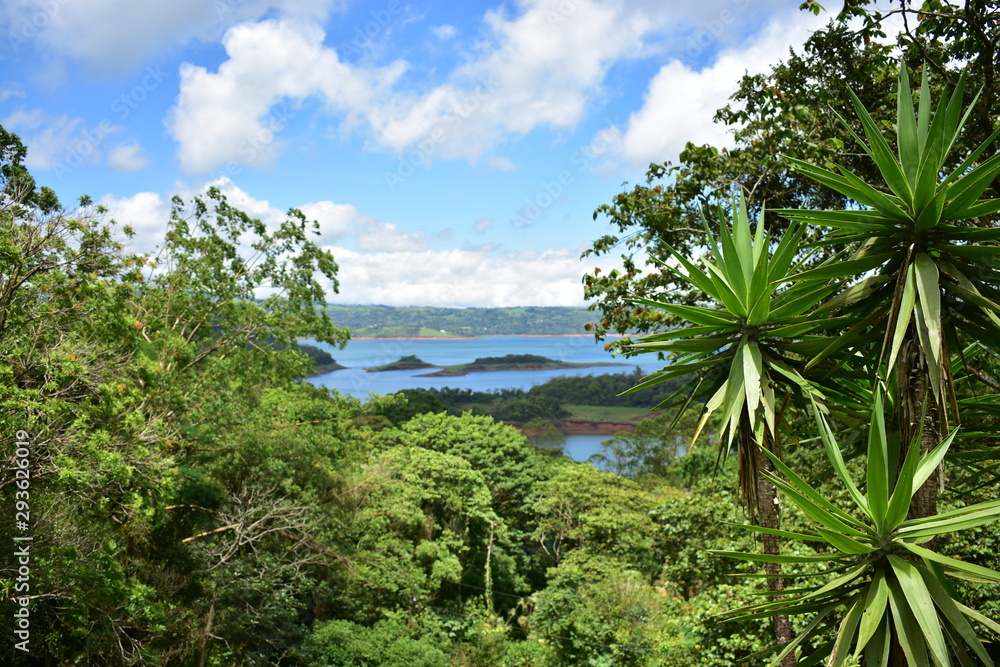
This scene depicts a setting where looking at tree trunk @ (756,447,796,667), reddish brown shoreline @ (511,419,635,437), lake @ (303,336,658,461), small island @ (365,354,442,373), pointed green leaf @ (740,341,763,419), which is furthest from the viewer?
small island @ (365,354,442,373)

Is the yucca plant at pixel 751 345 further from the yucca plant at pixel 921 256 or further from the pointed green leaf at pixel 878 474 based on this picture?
the pointed green leaf at pixel 878 474

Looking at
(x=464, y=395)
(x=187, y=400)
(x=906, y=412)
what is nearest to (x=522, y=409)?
(x=464, y=395)

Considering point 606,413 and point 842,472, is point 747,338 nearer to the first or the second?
point 842,472

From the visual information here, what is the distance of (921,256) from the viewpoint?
8.14ft

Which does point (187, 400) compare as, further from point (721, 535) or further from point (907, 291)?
point (907, 291)

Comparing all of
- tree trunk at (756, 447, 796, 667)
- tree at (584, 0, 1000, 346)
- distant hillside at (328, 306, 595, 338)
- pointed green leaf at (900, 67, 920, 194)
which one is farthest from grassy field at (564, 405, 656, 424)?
pointed green leaf at (900, 67, 920, 194)

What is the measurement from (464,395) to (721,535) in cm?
4614

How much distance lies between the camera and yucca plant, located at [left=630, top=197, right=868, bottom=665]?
3176 millimetres

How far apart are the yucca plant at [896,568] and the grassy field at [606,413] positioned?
4964 cm

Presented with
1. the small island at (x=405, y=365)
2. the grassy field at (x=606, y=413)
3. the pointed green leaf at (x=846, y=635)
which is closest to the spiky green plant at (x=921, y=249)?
the pointed green leaf at (x=846, y=635)

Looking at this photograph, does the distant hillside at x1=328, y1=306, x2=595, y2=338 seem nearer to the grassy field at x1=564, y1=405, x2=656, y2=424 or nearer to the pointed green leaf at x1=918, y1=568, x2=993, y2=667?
the grassy field at x1=564, y1=405, x2=656, y2=424

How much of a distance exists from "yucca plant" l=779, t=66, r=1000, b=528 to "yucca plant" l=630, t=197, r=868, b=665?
0.36 meters

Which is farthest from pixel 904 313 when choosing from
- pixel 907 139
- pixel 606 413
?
pixel 606 413

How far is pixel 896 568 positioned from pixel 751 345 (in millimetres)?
1394
